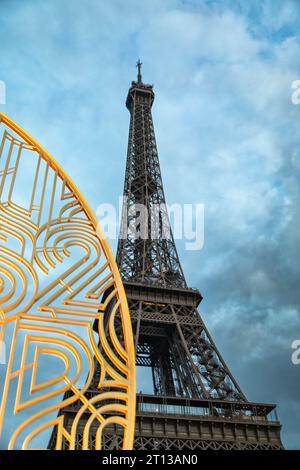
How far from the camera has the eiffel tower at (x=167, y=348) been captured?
70.9 ft

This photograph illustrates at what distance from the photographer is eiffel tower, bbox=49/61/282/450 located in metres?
21.6

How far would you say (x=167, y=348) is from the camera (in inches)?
1224

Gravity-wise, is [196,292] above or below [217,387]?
above

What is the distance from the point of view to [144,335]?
1195 inches

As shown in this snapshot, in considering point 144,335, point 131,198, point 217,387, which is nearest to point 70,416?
Answer: point 217,387

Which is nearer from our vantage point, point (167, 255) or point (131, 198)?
point (167, 255)
